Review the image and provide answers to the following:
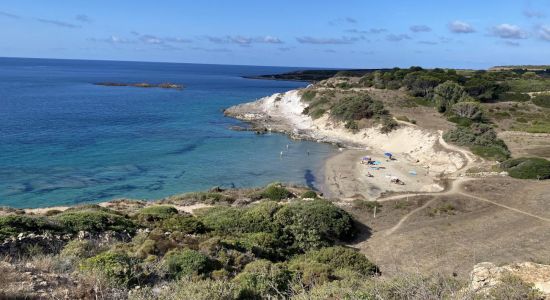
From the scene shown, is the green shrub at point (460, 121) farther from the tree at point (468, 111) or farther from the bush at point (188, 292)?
the bush at point (188, 292)

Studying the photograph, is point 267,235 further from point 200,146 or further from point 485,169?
point 200,146

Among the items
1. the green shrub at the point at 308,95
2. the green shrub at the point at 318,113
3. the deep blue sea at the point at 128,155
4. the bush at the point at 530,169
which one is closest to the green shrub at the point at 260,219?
the deep blue sea at the point at 128,155

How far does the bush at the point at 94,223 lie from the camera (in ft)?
57.3

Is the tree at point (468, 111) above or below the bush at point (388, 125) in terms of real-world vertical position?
above

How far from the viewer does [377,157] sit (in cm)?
4909

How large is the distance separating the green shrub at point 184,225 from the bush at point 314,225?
14.0 feet

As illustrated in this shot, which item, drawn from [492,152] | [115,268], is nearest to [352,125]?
[492,152]

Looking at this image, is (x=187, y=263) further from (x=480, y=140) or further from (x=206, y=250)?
(x=480, y=140)

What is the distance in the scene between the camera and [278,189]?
31703mm

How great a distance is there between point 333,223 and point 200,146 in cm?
3410

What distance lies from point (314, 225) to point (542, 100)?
6822cm

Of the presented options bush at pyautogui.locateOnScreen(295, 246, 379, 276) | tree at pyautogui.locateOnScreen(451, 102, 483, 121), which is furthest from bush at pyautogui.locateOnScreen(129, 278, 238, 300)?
tree at pyautogui.locateOnScreen(451, 102, 483, 121)

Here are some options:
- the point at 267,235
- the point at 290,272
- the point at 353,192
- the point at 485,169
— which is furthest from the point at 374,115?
the point at 290,272

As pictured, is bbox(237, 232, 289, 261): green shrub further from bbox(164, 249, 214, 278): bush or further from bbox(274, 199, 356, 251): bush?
bbox(164, 249, 214, 278): bush
